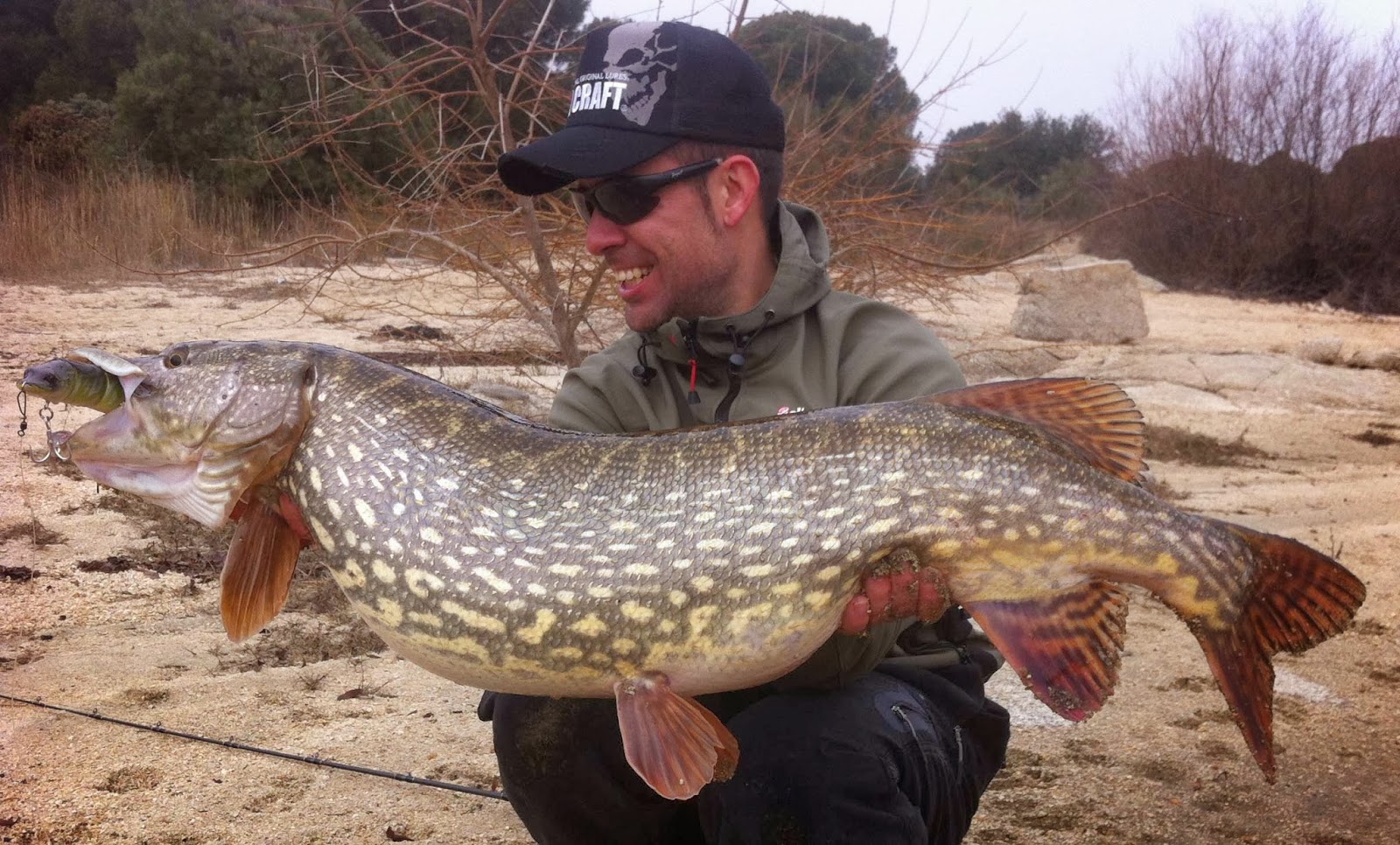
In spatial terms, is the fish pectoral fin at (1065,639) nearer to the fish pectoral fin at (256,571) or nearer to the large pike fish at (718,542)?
the large pike fish at (718,542)

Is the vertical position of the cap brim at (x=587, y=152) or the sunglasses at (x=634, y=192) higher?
the cap brim at (x=587, y=152)

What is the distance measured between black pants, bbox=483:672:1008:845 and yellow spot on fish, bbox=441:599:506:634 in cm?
33

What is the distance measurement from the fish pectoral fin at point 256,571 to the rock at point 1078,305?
30.2 ft

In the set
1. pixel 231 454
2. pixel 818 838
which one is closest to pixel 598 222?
pixel 231 454

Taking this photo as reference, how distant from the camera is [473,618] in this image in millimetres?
1811

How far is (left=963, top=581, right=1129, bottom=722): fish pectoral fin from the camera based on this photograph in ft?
5.98

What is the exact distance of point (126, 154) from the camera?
13.6m

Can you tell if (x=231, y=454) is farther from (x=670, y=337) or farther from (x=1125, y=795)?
(x=1125, y=795)

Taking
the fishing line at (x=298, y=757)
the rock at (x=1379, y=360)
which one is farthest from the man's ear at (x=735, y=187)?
the rock at (x=1379, y=360)

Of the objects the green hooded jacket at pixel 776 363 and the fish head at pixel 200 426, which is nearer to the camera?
the fish head at pixel 200 426

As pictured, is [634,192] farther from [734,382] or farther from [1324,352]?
[1324,352]

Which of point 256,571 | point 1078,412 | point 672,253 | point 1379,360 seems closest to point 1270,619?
point 1078,412

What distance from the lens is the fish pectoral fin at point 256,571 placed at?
1960 millimetres

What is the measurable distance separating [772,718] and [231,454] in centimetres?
108
